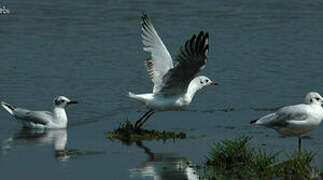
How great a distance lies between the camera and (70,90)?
1666cm

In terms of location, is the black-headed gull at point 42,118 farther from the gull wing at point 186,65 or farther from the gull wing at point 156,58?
the gull wing at point 186,65

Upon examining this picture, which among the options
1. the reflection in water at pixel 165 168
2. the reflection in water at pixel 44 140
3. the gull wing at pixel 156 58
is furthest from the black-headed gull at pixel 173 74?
the reflection in water at pixel 165 168

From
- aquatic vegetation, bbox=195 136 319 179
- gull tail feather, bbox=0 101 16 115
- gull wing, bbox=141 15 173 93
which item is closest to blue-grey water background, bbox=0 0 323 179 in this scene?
gull tail feather, bbox=0 101 16 115

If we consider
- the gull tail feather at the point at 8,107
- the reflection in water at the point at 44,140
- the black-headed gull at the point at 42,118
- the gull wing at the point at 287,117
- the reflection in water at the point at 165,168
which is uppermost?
the gull tail feather at the point at 8,107

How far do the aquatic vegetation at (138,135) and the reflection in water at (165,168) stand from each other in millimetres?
1346

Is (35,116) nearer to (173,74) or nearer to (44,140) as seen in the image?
(44,140)

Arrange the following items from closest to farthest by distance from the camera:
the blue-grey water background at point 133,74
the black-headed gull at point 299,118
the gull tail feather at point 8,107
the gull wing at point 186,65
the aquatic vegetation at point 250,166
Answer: the aquatic vegetation at point 250,166
the black-headed gull at point 299,118
the blue-grey water background at point 133,74
the gull wing at point 186,65
the gull tail feather at point 8,107

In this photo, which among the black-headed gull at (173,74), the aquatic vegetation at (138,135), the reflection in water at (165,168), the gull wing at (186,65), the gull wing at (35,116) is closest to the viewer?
the reflection in water at (165,168)

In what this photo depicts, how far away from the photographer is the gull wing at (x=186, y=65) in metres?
11.2

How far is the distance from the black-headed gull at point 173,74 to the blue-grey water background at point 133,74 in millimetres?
548

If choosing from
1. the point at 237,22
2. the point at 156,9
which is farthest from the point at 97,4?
the point at 237,22

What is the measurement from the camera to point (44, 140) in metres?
12.3

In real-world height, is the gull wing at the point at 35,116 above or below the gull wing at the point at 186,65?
below

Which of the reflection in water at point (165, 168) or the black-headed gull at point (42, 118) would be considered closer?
the reflection in water at point (165, 168)
